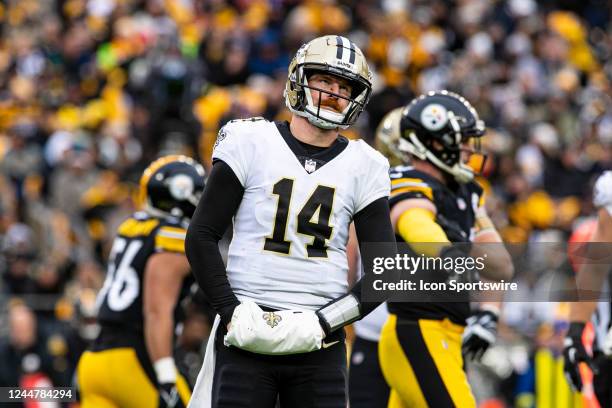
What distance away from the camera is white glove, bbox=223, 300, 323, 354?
181 inches

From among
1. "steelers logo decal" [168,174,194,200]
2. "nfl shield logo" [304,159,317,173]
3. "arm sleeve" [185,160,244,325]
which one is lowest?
"arm sleeve" [185,160,244,325]

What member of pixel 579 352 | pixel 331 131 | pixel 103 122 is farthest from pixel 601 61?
pixel 331 131

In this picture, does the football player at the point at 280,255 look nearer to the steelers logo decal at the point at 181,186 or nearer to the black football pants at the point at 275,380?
the black football pants at the point at 275,380

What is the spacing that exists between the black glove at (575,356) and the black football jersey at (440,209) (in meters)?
0.69

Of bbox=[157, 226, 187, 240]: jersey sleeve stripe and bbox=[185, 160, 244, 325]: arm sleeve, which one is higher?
bbox=[157, 226, 187, 240]: jersey sleeve stripe

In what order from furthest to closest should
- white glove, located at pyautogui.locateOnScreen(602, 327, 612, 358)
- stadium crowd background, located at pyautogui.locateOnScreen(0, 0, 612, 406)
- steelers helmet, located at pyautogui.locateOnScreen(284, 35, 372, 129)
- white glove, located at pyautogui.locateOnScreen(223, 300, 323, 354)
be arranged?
stadium crowd background, located at pyautogui.locateOnScreen(0, 0, 612, 406) < white glove, located at pyautogui.locateOnScreen(602, 327, 612, 358) < steelers helmet, located at pyautogui.locateOnScreen(284, 35, 372, 129) < white glove, located at pyautogui.locateOnScreen(223, 300, 323, 354)

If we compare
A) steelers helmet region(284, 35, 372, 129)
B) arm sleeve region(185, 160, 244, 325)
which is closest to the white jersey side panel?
steelers helmet region(284, 35, 372, 129)

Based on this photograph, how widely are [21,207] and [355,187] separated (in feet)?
30.2

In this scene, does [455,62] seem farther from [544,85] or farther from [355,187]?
[355,187]

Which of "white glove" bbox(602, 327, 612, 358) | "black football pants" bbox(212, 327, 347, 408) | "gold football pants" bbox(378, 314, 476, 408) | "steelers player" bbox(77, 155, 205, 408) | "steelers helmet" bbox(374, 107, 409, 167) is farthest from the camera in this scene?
"steelers helmet" bbox(374, 107, 409, 167)

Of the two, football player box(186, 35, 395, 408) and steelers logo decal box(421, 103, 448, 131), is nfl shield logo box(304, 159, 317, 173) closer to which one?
football player box(186, 35, 395, 408)

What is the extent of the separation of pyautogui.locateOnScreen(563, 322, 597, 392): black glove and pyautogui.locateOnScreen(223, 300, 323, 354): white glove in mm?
2152

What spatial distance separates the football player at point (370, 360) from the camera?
676 cm

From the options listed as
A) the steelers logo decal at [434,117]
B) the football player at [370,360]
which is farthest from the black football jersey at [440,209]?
the football player at [370,360]
